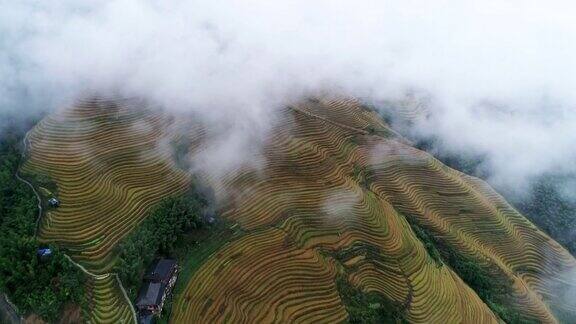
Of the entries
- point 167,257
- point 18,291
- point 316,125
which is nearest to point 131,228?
point 167,257

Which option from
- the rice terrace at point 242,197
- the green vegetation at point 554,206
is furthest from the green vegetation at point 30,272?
the green vegetation at point 554,206

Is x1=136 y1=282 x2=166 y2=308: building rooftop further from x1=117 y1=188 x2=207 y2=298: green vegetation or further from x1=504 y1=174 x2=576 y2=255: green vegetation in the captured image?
x1=504 y1=174 x2=576 y2=255: green vegetation

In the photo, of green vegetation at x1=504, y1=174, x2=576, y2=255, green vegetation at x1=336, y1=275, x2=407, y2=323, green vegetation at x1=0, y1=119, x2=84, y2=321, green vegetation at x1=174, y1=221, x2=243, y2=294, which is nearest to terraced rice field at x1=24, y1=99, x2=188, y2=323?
green vegetation at x1=0, y1=119, x2=84, y2=321

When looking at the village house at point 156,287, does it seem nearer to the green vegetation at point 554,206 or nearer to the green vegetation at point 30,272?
the green vegetation at point 30,272

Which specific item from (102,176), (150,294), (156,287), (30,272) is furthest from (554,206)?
(30,272)

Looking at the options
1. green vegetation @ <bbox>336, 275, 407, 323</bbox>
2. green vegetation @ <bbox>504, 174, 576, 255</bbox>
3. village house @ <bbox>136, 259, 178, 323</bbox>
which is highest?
village house @ <bbox>136, 259, 178, 323</bbox>
